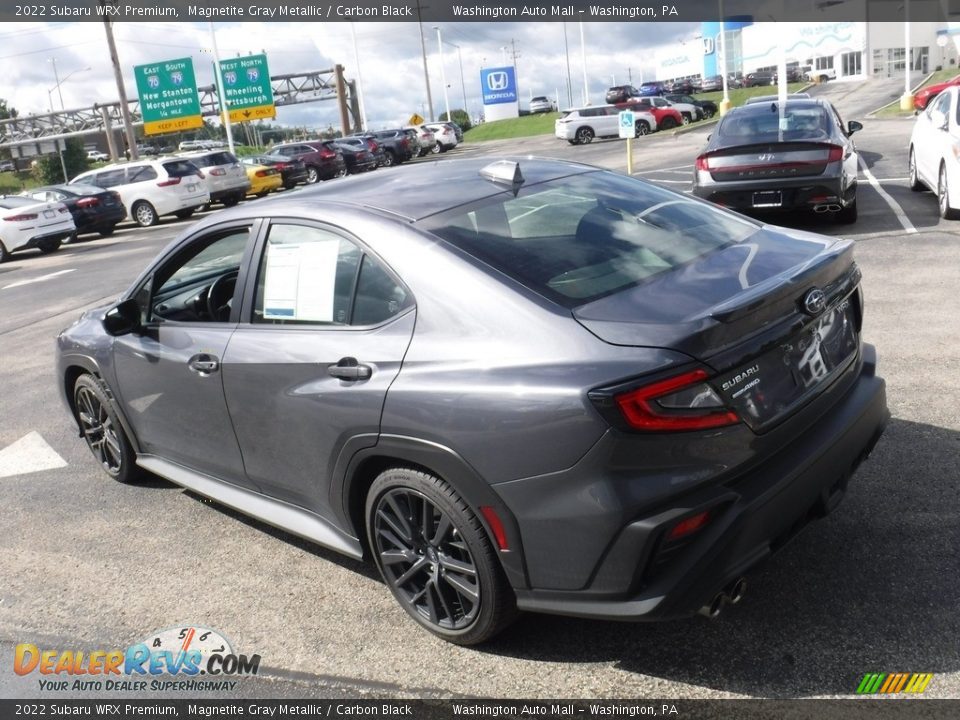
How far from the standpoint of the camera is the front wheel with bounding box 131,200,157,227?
80.4ft

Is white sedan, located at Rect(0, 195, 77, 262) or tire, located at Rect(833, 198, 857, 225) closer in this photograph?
tire, located at Rect(833, 198, 857, 225)

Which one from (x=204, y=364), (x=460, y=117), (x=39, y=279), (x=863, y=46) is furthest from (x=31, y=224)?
(x=460, y=117)

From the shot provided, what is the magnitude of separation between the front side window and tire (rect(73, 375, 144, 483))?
168cm

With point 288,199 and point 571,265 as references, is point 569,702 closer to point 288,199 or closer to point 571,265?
point 571,265

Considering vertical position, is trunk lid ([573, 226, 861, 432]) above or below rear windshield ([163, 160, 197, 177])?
below

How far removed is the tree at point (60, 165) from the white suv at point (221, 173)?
45774 mm

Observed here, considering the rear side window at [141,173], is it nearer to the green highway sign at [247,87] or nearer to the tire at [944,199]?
the tire at [944,199]

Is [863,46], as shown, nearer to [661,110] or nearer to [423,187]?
[661,110]

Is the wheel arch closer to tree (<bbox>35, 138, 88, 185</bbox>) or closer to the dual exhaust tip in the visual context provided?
the dual exhaust tip

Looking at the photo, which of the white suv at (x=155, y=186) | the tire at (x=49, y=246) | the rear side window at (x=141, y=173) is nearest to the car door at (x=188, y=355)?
the tire at (x=49, y=246)

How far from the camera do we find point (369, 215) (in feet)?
10.7

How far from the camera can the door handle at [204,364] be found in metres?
3.68

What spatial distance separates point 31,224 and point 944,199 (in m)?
19.6

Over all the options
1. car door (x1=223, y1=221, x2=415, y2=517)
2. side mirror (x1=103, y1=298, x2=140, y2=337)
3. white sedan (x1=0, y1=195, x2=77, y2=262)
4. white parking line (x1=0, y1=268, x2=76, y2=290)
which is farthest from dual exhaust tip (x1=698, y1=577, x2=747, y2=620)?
white sedan (x1=0, y1=195, x2=77, y2=262)
